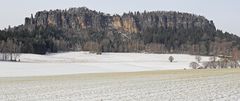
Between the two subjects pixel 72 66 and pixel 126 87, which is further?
pixel 72 66

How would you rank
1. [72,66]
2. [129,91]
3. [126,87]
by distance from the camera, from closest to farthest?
1. [129,91]
2. [126,87]
3. [72,66]

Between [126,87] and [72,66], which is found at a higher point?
[72,66]

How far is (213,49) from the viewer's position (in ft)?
614

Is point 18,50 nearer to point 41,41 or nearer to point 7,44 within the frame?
point 7,44

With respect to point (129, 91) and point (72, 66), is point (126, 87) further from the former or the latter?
point (72, 66)

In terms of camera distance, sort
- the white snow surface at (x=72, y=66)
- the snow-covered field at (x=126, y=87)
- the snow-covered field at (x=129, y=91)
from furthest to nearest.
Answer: the white snow surface at (x=72, y=66) → the snow-covered field at (x=126, y=87) → the snow-covered field at (x=129, y=91)

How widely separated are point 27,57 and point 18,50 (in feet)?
35.5

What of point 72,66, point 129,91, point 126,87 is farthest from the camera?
point 72,66

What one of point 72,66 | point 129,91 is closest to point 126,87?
point 129,91

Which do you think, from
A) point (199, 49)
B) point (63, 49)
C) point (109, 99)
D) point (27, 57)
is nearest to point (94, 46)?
point (63, 49)

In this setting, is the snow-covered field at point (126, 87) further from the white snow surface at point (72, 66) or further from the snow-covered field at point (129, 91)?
the white snow surface at point (72, 66)

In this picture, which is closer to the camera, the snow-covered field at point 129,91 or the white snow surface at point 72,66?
the snow-covered field at point 129,91

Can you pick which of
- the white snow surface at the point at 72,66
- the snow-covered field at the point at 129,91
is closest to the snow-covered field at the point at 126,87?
the snow-covered field at the point at 129,91

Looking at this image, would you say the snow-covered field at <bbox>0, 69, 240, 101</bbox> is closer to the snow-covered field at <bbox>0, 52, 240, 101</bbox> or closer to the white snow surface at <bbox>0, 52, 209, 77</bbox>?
the snow-covered field at <bbox>0, 52, 240, 101</bbox>
